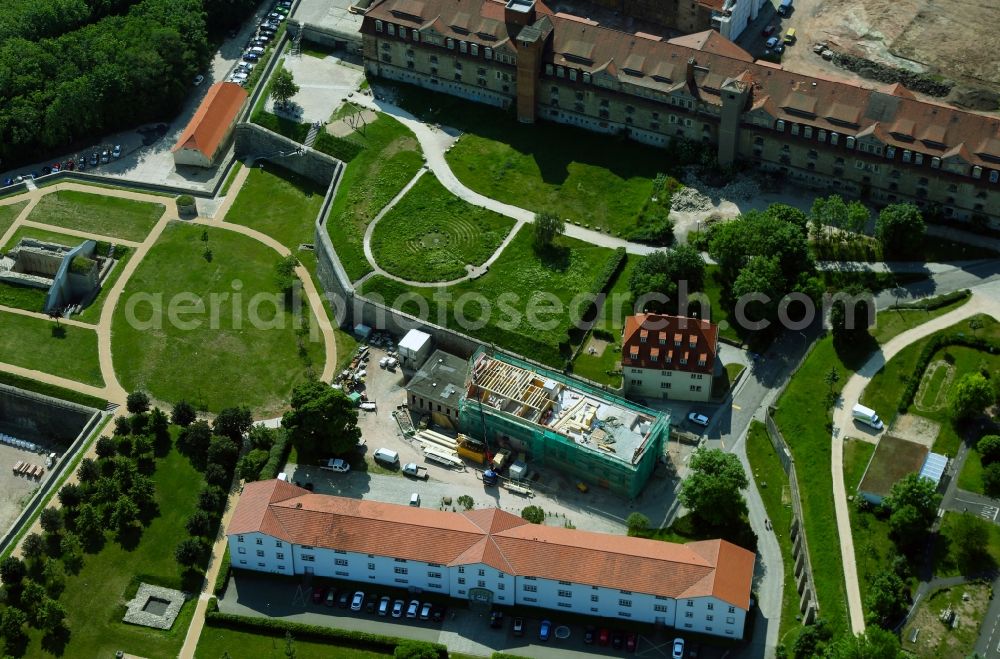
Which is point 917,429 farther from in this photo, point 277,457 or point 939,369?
point 277,457

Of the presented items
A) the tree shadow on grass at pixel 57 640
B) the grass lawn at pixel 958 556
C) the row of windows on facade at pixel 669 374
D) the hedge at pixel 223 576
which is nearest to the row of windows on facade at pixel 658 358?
the row of windows on facade at pixel 669 374

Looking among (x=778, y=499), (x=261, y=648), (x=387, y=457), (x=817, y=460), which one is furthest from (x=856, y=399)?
(x=261, y=648)

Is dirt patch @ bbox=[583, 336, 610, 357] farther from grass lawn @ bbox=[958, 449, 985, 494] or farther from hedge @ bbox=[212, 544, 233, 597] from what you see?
hedge @ bbox=[212, 544, 233, 597]

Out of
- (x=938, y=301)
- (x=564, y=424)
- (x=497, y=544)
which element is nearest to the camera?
(x=497, y=544)

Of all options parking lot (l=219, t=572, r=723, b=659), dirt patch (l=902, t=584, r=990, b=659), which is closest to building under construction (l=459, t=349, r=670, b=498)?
parking lot (l=219, t=572, r=723, b=659)

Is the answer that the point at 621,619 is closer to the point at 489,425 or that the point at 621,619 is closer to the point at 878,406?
the point at 489,425

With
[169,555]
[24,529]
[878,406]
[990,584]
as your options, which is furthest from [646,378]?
[24,529]
